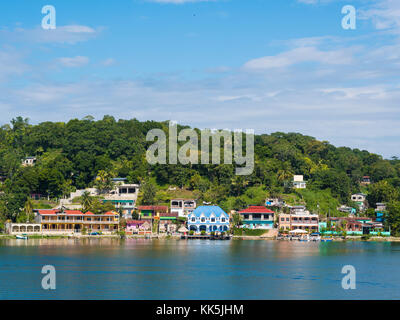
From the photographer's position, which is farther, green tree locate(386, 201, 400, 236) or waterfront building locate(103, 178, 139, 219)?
waterfront building locate(103, 178, 139, 219)

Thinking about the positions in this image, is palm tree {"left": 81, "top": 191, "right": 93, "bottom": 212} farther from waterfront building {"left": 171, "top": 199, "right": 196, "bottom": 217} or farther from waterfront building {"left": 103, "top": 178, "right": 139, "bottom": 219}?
waterfront building {"left": 171, "top": 199, "right": 196, "bottom": 217}

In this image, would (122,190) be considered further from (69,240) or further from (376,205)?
(376,205)

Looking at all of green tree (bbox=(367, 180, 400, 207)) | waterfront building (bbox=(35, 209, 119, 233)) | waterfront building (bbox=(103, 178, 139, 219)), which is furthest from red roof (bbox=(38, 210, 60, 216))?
green tree (bbox=(367, 180, 400, 207))

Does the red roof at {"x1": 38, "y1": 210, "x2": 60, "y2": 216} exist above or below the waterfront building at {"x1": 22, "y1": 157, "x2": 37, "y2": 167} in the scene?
below

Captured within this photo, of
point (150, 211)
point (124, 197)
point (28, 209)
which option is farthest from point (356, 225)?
point (28, 209)

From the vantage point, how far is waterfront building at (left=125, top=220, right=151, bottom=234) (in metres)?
79.8

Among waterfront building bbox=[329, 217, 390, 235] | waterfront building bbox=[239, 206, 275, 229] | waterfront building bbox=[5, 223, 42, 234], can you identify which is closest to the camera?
waterfront building bbox=[5, 223, 42, 234]

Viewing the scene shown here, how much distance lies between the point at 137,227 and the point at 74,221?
8.66 meters

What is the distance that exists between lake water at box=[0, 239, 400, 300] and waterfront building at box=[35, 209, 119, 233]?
16.6 metres

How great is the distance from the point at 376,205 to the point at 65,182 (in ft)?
163

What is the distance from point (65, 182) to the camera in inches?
3511

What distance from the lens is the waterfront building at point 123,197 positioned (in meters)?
85.2

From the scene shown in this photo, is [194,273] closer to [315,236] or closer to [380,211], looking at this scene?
[315,236]

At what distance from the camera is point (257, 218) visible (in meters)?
81.9
